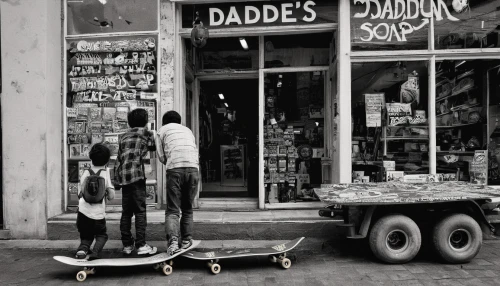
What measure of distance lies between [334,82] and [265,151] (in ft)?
5.94

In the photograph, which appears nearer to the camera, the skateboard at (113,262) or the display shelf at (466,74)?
the skateboard at (113,262)

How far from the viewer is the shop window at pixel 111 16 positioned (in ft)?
23.4

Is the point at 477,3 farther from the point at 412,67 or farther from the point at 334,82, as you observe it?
the point at 334,82

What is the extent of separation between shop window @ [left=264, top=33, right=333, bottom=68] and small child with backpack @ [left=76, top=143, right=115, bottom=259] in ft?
12.6

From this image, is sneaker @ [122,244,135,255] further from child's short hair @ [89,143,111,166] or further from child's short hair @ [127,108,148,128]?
child's short hair @ [127,108,148,128]

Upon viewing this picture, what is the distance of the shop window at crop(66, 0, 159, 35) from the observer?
714 centimetres

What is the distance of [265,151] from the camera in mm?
7844

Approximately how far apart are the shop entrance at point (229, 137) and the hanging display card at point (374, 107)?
2.45m

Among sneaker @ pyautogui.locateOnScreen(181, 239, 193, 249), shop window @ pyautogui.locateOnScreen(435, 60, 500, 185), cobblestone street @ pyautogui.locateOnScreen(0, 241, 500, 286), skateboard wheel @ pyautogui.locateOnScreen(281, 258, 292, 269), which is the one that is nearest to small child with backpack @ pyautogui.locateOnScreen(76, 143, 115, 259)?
cobblestone street @ pyautogui.locateOnScreen(0, 241, 500, 286)

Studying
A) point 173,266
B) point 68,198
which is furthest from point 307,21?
point 68,198

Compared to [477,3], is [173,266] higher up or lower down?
lower down

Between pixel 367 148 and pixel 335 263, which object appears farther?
pixel 367 148

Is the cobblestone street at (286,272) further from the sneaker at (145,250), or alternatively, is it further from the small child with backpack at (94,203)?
the small child with backpack at (94,203)

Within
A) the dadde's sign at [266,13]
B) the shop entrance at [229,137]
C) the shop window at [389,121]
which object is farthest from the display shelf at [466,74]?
the shop entrance at [229,137]
